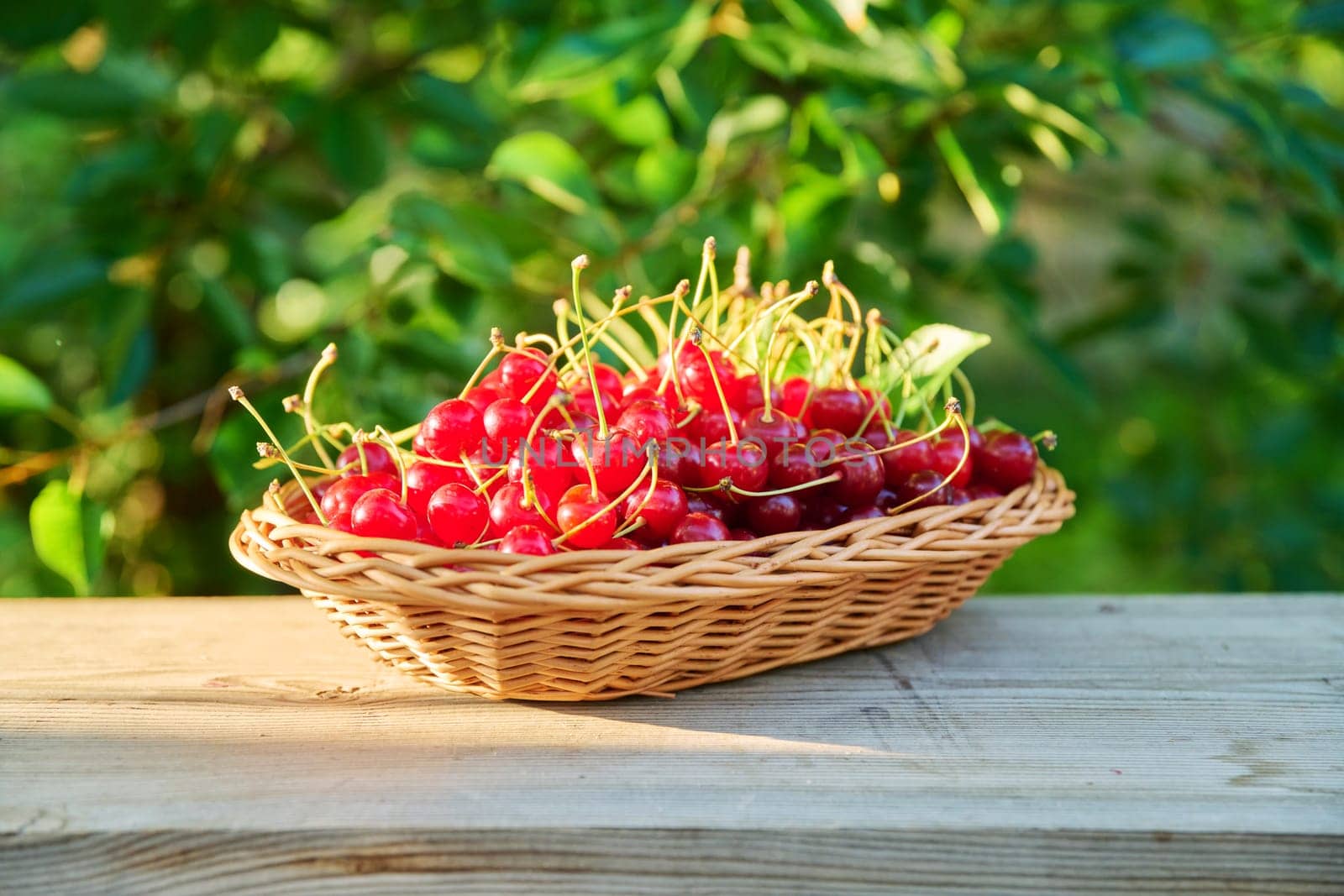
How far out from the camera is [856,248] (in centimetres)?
115

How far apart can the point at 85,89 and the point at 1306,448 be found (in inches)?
69.0

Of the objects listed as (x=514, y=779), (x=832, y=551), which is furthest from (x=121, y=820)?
(x=832, y=551)

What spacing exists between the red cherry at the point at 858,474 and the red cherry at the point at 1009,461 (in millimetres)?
139

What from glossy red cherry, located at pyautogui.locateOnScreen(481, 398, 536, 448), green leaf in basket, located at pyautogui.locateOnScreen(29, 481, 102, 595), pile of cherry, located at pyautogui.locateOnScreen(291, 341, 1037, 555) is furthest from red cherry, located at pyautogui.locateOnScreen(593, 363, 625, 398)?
green leaf in basket, located at pyautogui.locateOnScreen(29, 481, 102, 595)

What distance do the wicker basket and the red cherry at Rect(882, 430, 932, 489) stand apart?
0.22ft

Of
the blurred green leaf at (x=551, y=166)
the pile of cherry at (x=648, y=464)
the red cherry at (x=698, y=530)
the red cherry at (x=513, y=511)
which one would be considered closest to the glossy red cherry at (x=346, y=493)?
the pile of cherry at (x=648, y=464)

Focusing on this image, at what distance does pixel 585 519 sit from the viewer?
2.15 ft

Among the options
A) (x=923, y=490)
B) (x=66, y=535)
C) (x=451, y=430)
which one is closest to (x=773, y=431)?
(x=923, y=490)

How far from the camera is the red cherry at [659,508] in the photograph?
679 millimetres

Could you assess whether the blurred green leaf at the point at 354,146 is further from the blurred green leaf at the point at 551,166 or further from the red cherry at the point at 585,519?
the red cherry at the point at 585,519

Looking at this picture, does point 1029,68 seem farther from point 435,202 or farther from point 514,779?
point 514,779

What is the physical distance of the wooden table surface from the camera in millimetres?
569

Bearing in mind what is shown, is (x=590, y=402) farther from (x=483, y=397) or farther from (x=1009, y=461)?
(x=1009, y=461)

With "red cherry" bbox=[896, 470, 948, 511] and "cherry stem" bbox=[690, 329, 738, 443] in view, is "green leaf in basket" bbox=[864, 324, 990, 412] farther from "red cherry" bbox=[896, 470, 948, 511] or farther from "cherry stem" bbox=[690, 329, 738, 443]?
"cherry stem" bbox=[690, 329, 738, 443]
